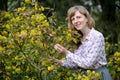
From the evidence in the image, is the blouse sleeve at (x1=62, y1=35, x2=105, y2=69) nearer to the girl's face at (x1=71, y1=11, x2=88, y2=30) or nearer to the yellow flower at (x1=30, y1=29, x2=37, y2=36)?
the girl's face at (x1=71, y1=11, x2=88, y2=30)

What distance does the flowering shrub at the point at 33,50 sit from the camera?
341 centimetres

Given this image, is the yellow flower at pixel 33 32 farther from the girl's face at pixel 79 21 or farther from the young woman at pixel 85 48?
the girl's face at pixel 79 21

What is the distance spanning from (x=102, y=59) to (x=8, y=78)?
892 millimetres

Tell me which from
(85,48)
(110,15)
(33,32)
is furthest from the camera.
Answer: (110,15)

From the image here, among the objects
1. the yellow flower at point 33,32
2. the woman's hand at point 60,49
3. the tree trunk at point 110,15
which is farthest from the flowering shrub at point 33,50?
the tree trunk at point 110,15

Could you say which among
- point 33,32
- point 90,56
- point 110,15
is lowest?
point 110,15

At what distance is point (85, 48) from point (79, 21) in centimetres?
26

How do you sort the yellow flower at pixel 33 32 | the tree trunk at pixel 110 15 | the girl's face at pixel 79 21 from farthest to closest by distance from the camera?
the tree trunk at pixel 110 15
the girl's face at pixel 79 21
the yellow flower at pixel 33 32

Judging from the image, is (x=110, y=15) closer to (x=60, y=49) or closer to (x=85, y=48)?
(x=85, y=48)

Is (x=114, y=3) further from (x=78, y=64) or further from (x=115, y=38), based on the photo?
(x=78, y=64)

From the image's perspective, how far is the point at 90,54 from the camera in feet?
11.2

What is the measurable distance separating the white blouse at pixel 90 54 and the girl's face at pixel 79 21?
4.0 inches

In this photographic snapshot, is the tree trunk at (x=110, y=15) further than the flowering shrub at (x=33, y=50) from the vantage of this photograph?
Yes

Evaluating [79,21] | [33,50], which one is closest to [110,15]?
[79,21]
